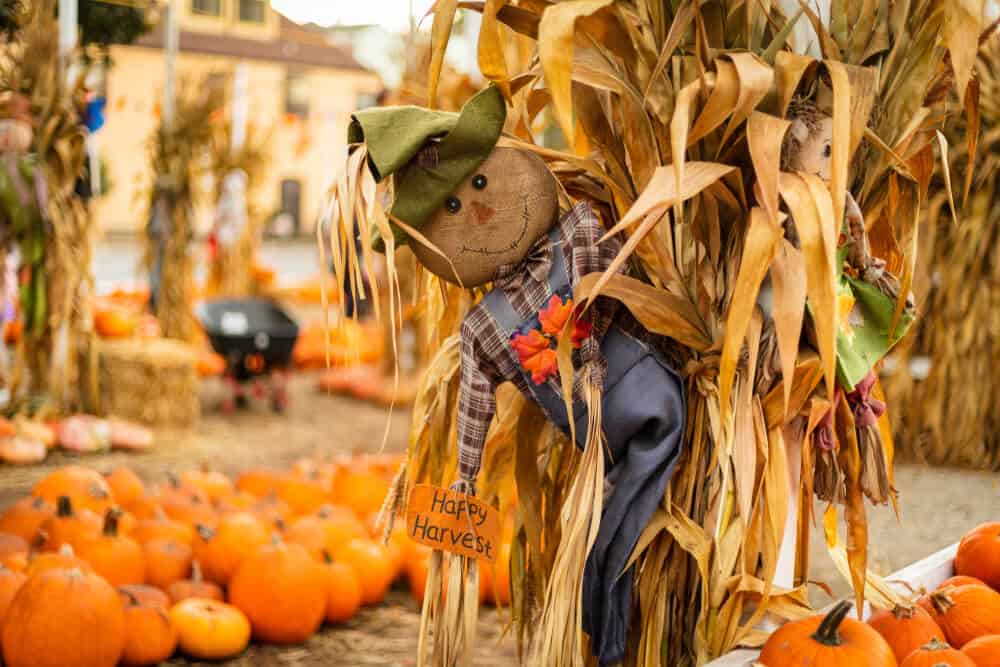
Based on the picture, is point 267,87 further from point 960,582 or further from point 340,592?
point 960,582

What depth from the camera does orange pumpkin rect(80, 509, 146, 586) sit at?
2820 millimetres

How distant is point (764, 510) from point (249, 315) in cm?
591

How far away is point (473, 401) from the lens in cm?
194

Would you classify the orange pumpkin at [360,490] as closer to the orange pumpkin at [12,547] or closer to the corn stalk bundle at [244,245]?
the orange pumpkin at [12,547]

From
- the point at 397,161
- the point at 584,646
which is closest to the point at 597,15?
the point at 397,161

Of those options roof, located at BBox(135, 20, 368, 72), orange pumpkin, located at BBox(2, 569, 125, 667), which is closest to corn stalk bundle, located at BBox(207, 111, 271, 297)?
orange pumpkin, located at BBox(2, 569, 125, 667)

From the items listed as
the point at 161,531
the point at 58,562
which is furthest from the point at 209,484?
the point at 58,562

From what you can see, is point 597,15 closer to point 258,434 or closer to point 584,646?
point 584,646

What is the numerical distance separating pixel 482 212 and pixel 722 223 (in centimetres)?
44

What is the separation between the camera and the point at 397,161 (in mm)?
1755

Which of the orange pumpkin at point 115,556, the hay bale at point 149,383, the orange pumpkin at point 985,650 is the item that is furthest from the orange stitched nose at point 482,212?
the hay bale at point 149,383

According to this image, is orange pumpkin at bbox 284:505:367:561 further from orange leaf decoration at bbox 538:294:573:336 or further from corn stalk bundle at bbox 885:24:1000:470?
corn stalk bundle at bbox 885:24:1000:470

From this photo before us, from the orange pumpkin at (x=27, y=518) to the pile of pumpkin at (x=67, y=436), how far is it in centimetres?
146

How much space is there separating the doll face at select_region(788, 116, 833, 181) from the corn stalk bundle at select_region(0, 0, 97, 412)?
4122mm
